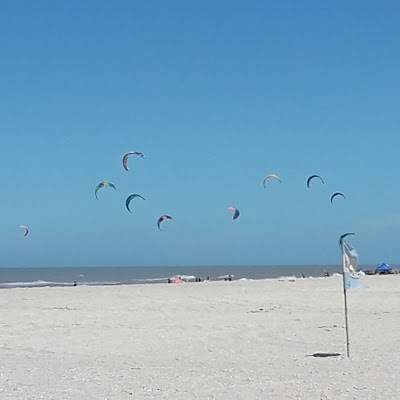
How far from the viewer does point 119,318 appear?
14.7 metres

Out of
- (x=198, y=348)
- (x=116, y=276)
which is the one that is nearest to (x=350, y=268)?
(x=198, y=348)

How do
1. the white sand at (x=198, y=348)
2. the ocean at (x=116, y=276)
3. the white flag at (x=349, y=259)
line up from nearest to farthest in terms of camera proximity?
1. the white sand at (x=198, y=348)
2. the white flag at (x=349, y=259)
3. the ocean at (x=116, y=276)

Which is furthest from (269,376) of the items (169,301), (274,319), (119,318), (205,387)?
(169,301)

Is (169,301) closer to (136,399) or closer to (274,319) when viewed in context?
(274,319)

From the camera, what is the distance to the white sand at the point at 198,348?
7.18 metres

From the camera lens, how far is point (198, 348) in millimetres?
10461

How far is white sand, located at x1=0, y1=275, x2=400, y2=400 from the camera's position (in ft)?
23.6

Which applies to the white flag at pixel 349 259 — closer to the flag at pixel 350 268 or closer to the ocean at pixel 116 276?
the flag at pixel 350 268

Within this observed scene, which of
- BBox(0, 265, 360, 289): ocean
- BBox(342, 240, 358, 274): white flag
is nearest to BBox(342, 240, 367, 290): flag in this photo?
BBox(342, 240, 358, 274): white flag

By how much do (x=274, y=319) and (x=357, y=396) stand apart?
7.42 m

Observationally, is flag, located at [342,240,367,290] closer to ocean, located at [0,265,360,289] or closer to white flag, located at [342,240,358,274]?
white flag, located at [342,240,358,274]

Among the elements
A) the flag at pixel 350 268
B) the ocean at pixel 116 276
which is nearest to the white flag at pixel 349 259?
the flag at pixel 350 268

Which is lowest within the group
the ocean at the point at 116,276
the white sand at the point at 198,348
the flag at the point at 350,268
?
the white sand at the point at 198,348

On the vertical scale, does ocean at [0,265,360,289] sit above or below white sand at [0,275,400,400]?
above
